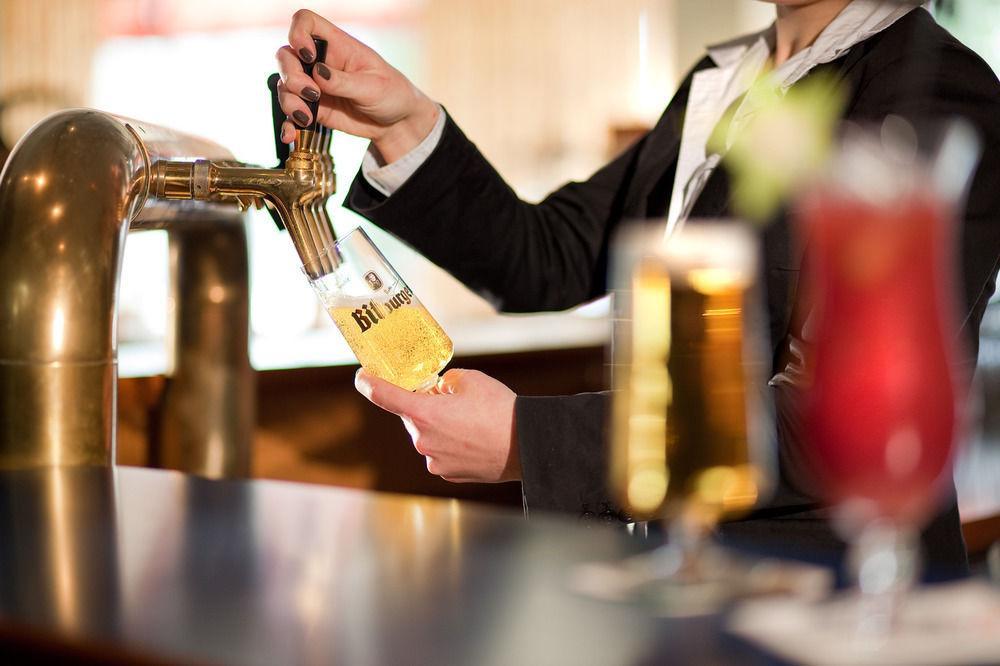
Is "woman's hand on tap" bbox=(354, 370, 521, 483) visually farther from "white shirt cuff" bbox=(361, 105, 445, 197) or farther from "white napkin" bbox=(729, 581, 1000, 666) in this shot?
"white napkin" bbox=(729, 581, 1000, 666)

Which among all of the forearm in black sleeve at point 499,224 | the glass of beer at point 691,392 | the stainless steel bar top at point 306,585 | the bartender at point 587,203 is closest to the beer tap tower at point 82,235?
the bartender at point 587,203

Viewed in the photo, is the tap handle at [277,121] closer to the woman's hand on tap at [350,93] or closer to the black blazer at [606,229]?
the woman's hand on tap at [350,93]

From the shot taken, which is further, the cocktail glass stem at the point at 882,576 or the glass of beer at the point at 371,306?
the glass of beer at the point at 371,306

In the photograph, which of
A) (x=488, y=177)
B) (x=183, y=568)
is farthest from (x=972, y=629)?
(x=488, y=177)

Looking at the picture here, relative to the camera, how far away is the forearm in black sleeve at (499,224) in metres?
1.53

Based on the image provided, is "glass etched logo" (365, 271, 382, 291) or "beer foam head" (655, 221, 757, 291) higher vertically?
"glass etched logo" (365, 271, 382, 291)

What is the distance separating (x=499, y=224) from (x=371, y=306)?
0.54m

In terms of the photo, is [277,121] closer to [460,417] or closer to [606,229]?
[460,417]

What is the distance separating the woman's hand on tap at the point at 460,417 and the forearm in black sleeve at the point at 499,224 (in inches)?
17.2

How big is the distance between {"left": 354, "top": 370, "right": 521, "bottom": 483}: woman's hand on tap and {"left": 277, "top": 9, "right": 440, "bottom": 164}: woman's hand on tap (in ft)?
0.95

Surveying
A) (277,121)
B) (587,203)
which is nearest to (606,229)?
(587,203)

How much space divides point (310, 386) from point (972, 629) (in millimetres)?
1861

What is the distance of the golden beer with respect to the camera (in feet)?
3.60

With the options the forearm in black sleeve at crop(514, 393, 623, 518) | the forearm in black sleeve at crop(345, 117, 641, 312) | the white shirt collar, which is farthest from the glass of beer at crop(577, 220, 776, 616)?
the forearm in black sleeve at crop(345, 117, 641, 312)
